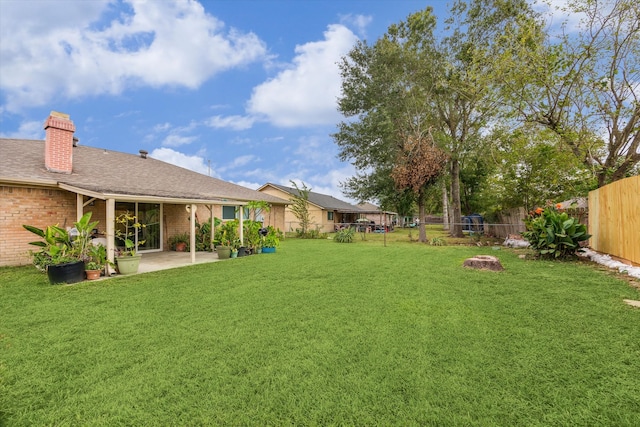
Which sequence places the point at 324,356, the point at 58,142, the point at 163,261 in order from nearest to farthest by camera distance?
the point at 324,356 → the point at 58,142 → the point at 163,261

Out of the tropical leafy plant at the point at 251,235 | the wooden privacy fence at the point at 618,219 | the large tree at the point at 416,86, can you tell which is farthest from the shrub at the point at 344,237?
the wooden privacy fence at the point at 618,219

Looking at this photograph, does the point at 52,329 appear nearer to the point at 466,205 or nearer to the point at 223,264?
the point at 223,264

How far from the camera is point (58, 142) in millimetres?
8852

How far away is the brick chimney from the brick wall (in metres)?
0.89

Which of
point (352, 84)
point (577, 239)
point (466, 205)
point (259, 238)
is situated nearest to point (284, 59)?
point (352, 84)

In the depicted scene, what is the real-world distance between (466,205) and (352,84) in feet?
44.3

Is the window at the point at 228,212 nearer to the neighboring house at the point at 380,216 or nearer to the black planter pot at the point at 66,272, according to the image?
the black planter pot at the point at 66,272

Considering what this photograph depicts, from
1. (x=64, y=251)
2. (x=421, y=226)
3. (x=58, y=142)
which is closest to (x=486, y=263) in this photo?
(x=421, y=226)

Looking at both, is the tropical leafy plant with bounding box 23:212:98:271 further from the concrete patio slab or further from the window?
the window

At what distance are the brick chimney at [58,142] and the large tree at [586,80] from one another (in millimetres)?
14759

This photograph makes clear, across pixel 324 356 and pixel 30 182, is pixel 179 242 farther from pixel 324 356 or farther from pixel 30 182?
pixel 324 356

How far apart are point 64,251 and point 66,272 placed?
0.69 m

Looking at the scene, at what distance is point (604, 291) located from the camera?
5.06 meters

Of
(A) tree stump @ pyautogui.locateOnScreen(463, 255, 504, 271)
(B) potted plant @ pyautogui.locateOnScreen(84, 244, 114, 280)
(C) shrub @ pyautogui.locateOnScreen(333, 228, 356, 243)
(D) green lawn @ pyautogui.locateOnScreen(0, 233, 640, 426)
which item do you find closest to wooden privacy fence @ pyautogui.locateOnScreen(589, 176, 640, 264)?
(D) green lawn @ pyautogui.locateOnScreen(0, 233, 640, 426)
